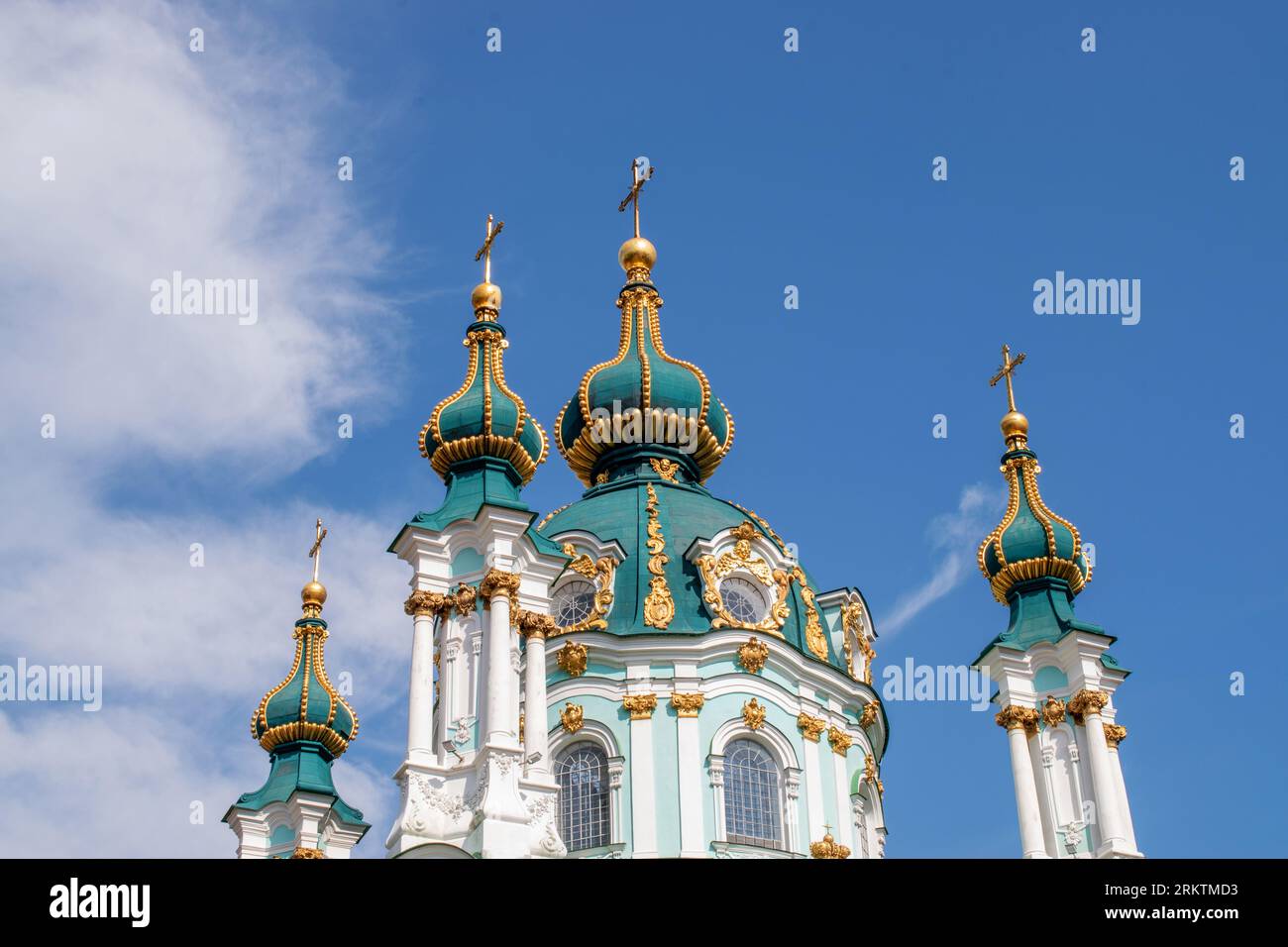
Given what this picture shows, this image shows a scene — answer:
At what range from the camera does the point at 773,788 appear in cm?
3284

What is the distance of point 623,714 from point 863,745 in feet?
16.7

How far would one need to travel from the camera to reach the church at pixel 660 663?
92.1 feet

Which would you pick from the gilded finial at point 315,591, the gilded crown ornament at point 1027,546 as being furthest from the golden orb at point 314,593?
the gilded crown ornament at point 1027,546

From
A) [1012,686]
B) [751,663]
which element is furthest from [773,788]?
[1012,686]

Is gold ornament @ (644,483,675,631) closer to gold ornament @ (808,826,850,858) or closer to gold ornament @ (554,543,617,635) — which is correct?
gold ornament @ (554,543,617,635)

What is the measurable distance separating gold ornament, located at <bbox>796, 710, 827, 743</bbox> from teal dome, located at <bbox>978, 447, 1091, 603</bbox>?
4.18m

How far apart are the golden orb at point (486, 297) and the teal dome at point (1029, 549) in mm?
10079

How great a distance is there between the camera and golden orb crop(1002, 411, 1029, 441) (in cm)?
3625

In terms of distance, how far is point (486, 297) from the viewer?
3159 cm

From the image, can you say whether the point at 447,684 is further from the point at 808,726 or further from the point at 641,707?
the point at 808,726

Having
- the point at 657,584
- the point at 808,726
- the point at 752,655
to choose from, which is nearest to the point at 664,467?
the point at 657,584

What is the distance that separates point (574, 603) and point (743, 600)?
9.95 feet
